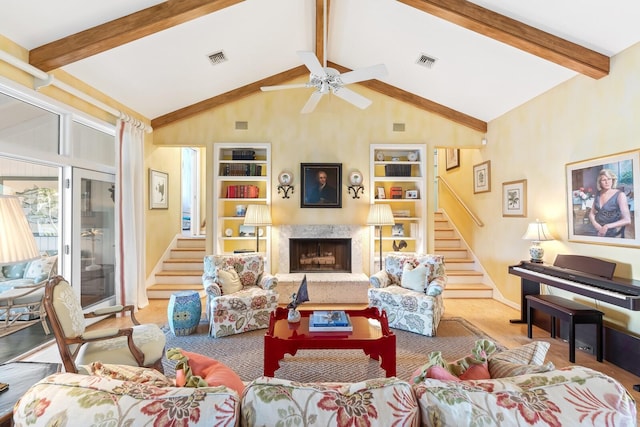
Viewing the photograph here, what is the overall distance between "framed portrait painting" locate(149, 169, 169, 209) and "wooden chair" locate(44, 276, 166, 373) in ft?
11.1

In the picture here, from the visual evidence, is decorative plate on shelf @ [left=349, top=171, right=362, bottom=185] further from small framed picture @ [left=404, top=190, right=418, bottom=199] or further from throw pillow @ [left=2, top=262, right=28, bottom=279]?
throw pillow @ [left=2, top=262, right=28, bottom=279]

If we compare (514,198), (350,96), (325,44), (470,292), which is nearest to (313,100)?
(350,96)

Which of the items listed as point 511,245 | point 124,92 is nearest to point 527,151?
point 511,245

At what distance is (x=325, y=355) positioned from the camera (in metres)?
3.07

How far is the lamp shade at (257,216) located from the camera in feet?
16.1

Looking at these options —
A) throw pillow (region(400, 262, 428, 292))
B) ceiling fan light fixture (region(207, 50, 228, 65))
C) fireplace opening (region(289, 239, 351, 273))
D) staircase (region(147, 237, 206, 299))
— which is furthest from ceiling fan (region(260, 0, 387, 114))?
staircase (region(147, 237, 206, 299))

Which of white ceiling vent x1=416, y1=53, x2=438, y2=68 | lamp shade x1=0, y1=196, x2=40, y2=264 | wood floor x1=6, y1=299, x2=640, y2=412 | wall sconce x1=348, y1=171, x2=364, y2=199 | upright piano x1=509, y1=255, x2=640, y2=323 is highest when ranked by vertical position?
white ceiling vent x1=416, y1=53, x2=438, y2=68

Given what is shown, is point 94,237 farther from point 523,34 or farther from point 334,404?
point 523,34

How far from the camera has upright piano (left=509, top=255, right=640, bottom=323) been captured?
2642 mm

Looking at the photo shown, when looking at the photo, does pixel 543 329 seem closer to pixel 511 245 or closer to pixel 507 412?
pixel 511 245

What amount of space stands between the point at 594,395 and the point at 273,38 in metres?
4.59

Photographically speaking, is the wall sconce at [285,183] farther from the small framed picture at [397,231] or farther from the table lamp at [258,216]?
the small framed picture at [397,231]

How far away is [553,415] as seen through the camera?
787 mm

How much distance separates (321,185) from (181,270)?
2913 millimetres
